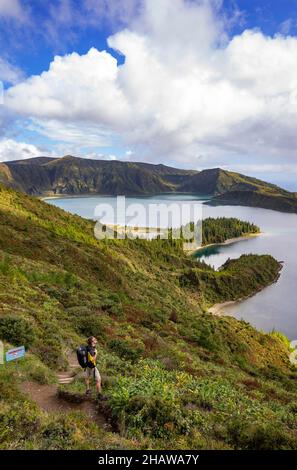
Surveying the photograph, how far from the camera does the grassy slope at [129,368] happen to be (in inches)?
393

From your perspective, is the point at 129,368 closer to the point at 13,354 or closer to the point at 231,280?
the point at 13,354

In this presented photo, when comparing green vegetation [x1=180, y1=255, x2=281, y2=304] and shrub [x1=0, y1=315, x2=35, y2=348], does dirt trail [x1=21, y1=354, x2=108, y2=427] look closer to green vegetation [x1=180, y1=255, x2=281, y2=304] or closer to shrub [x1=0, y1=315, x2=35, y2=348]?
shrub [x1=0, y1=315, x2=35, y2=348]

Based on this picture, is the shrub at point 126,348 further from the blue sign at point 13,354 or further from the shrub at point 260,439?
the shrub at point 260,439

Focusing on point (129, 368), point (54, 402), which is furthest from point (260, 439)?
point (129, 368)

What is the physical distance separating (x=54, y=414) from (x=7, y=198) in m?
75.6

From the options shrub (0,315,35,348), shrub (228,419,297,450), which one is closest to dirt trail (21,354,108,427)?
shrub (0,315,35,348)

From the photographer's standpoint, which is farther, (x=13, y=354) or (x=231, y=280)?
(x=231, y=280)

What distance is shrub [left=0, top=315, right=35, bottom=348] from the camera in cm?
1688

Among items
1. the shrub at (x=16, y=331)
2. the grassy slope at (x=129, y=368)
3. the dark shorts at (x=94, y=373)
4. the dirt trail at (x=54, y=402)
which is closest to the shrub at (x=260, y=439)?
the grassy slope at (x=129, y=368)

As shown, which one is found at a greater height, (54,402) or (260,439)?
(260,439)

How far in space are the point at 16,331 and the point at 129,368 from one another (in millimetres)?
6220

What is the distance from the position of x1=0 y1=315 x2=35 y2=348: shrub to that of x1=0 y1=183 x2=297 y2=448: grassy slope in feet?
0.43

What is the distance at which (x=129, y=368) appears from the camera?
1773cm

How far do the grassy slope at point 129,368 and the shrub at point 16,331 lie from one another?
5.2 inches
